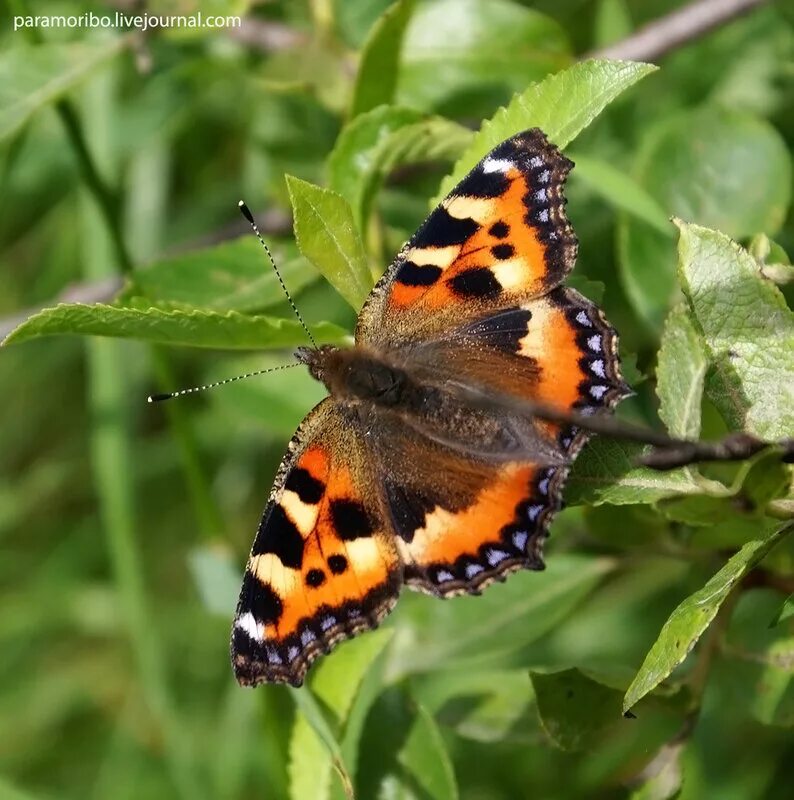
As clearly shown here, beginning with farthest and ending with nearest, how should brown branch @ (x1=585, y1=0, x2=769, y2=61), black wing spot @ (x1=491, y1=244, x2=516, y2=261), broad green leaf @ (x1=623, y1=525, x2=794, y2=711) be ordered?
brown branch @ (x1=585, y1=0, x2=769, y2=61), black wing spot @ (x1=491, y1=244, x2=516, y2=261), broad green leaf @ (x1=623, y1=525, x2=794, y2=711)

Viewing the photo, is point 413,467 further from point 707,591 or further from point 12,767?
point 12,767

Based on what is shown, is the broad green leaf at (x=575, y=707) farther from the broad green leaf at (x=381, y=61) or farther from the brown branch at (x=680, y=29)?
the brown branch at (x=680, y=29)

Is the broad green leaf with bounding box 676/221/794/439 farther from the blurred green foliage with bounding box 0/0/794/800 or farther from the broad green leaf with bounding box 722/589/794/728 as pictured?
the broad green leaf with bounding box 722/589/794/728

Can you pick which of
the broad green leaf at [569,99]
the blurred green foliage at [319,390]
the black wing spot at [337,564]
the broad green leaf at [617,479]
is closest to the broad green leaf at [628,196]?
the blurred green foliage at [319,390]

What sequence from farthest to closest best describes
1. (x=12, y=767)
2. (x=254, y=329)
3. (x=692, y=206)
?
(x=12, y=767) → (x=692, y=206) → (x=254, y=329)

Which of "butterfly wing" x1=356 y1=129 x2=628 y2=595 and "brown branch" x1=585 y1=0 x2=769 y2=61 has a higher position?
"brown branch" x1=585 y1=0 x2=769 y2=61

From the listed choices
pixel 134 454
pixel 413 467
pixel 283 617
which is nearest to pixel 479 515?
pixel 413 467

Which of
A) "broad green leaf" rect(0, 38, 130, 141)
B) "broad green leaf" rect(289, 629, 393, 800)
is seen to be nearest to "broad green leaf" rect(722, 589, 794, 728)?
"broad green leaf" rect(289, 629, 393, 800)
